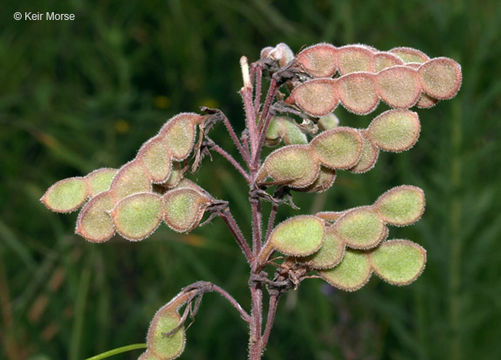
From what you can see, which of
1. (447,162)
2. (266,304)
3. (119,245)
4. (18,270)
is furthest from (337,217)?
(18,270)

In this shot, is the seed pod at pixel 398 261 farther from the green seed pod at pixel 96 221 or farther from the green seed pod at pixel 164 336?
the green seed pod at pixel 96 221

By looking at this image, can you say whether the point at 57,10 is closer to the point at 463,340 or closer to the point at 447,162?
the point at 447,162

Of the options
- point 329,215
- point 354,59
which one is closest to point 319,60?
point 354,59

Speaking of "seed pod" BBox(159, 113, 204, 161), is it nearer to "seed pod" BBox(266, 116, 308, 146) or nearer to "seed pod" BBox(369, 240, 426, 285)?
"seed pod" BBox(266, 116, 308, 146)

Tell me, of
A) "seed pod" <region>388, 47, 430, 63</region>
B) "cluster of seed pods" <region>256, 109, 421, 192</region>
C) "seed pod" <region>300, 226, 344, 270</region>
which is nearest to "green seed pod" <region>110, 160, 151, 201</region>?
"cluster of seed pods" <region>256, 109, 421, 192</region>

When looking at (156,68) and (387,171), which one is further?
(156,68)

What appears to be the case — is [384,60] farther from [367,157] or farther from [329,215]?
[329,215]
